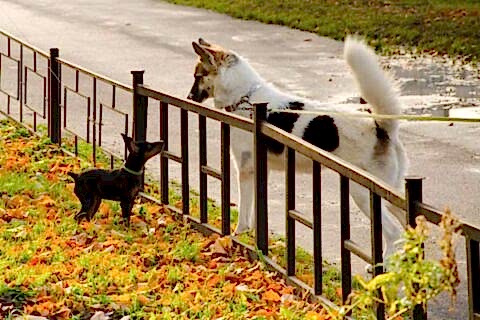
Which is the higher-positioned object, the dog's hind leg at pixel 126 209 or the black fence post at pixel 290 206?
the black fence post at pixel 290 206

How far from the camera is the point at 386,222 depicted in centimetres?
779

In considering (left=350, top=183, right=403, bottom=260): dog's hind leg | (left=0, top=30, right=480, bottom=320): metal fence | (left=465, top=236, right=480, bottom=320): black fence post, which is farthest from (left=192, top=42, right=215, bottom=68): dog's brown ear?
(left=465, top=236, right=480, bottom=320): black fence post

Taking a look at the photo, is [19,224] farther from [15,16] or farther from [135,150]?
[15,16]

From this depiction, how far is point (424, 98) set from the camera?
14.5 m

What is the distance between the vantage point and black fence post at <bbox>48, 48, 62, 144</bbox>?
11.2 m

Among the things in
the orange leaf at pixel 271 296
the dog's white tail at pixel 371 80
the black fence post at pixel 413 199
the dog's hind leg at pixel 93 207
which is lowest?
the orange leaf at pixel 271 296

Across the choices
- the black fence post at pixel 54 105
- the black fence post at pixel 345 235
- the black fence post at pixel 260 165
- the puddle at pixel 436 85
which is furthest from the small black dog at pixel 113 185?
the puddle at pixel 436 85

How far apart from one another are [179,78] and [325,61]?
2.33 m

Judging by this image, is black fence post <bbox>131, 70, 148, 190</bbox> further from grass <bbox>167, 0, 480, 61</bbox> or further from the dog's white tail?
grass <bbox>167, 0, 480, 61</bbox>

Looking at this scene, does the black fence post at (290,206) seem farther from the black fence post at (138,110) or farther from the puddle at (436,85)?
the puddle at (436,85)

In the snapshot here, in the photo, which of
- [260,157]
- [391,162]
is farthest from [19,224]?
[391,162]

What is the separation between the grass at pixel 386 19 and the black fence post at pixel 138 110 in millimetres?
8221

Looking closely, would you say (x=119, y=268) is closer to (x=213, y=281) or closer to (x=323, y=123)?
(x=213, y=281)

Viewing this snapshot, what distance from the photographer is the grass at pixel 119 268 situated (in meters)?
6.58
